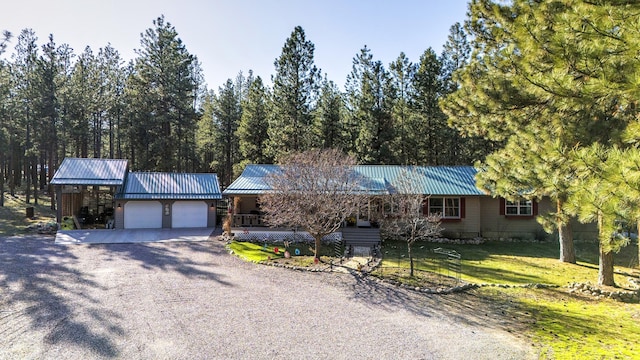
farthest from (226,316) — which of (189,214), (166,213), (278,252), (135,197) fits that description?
(135,197)

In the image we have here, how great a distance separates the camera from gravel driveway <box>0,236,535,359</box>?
26.3 feet

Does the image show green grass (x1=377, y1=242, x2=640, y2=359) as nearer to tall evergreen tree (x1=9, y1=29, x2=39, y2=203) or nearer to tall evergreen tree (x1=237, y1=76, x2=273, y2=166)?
tall evergreen tree (x1=237, y1=76, x2=273, y2=166)

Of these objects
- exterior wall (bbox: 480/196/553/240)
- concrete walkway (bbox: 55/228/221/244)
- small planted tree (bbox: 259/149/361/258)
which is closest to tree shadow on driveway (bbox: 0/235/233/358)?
concrete walkway (bbox: 55/228/221/244)

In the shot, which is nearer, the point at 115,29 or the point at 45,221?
Answer: the point at 115,29

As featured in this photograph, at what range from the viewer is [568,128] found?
10.8 metres

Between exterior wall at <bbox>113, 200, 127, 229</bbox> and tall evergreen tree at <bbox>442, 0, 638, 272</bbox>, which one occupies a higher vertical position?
tall evergreen tree at <bbox>442, 0, 638, 272</bbox>

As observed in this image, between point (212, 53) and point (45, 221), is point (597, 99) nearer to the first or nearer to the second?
point (212, 53)

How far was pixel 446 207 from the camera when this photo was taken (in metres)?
22.1

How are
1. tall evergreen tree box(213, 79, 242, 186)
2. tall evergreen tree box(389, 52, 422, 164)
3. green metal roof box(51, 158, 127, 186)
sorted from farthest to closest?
tall evergreen tree box(213, 79, 242, 186), tall evergreen tree box(389, 52, 422, 164), green metal roof box(51, 158, 127, 186)

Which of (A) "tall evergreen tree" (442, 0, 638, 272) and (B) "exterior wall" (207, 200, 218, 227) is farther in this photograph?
(B) "exterior wall" (207, 200, 218, 227)

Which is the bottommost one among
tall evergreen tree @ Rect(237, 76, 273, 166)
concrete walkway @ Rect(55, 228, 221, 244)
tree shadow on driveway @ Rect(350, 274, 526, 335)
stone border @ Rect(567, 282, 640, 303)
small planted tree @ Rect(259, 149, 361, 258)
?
tree shadow on driveway @ Rect(350, 274, 526, 335)

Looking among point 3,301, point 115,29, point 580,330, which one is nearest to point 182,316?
point 3,301

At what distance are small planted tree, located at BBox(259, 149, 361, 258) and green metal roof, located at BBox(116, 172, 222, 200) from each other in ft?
29.4

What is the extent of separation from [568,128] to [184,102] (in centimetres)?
3103
